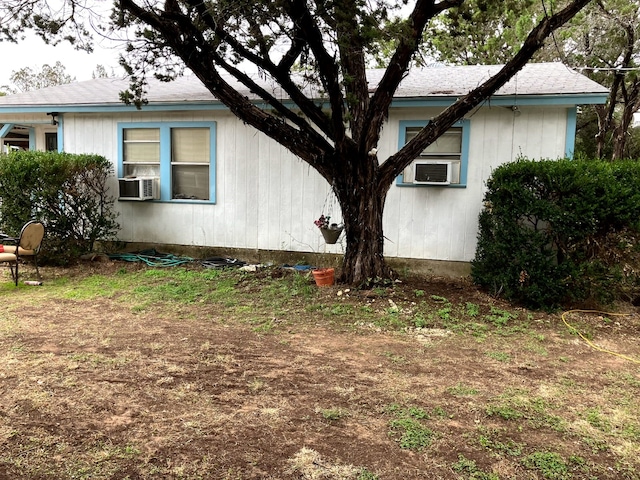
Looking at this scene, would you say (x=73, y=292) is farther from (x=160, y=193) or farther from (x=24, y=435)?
(x=24, y=435)

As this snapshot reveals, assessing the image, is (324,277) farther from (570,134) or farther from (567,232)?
(570,134)

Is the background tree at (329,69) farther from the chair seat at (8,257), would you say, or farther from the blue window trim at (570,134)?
the chair seat at (8,257)

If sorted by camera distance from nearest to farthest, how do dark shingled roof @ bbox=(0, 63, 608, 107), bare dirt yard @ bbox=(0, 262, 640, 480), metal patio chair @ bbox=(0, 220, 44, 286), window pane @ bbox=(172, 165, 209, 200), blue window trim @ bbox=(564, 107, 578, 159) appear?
1. bare dirt yard @ bbox=(0, 262, 640, 480)
2. metal patio chair @ bbox=(0, 220, 44, 286)
3. blue window trim @ bbox=(564, 107, 578, 159)
4. dark shingled roof @ bbox=(0, 63, 608, 107)
5. window pane @ bbox=(172, 165, 209, 200)

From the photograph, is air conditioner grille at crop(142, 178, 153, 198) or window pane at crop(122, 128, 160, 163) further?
window pane at crop(122, 128, 160, 163)

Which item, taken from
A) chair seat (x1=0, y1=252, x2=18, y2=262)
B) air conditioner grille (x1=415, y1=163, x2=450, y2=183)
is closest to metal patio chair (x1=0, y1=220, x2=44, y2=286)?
chair seat (x1=0, y1=252, x2=18, y2=262)

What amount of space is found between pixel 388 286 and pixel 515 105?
10.4 ft

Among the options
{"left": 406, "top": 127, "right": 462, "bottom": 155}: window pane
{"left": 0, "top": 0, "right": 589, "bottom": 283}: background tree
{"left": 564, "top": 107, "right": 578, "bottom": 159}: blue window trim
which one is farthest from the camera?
{"left": 406, "top": 127, "right": 462, "bottom": 155}: window pane

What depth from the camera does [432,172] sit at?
7.25 meters

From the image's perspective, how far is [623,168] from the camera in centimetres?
547

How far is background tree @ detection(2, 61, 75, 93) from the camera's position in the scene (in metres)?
32.8

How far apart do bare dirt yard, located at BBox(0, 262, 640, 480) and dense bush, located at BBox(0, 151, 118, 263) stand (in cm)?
177

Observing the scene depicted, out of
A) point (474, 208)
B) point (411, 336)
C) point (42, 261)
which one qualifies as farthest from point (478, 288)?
point (42, 261)

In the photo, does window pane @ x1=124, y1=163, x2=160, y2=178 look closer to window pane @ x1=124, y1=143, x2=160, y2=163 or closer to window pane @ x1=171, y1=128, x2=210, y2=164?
window pane @ x1=124, y1=143, x2=160, y2=163

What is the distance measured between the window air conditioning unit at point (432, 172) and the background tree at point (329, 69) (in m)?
1.01
